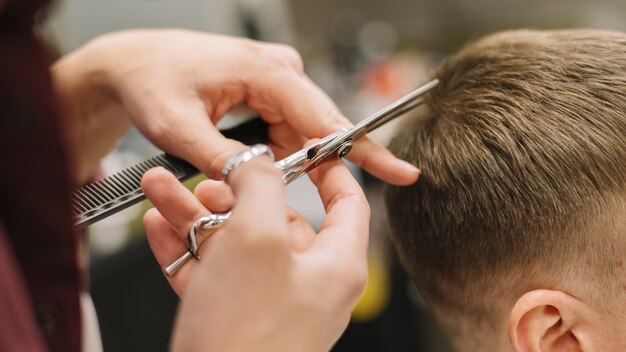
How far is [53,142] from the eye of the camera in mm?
629

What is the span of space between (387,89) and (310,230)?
82.3 inches

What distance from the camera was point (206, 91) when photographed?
0.85 metres

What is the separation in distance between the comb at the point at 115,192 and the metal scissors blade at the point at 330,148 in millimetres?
154

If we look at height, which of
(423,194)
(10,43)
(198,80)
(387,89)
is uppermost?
(10,43)

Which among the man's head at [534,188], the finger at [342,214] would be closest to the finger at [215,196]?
the finger at [342,214]

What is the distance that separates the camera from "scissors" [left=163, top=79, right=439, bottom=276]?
2.16ft

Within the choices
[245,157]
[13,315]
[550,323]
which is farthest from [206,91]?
[550,323]

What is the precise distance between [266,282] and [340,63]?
2646 mm

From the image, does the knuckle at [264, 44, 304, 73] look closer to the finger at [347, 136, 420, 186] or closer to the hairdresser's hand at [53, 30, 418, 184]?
the hairdresser's hand at [53, 30, 418, 184]

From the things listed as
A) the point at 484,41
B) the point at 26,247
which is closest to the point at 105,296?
the point at 26,247

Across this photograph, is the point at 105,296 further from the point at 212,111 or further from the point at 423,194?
the point at 423,194

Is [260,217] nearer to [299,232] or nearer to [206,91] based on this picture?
[299,232]

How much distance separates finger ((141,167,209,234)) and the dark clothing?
8 centimetres

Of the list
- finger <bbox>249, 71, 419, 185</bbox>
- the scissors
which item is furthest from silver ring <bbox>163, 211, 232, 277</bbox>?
finger <bbox>249, 71, 419, 185</bbox>
